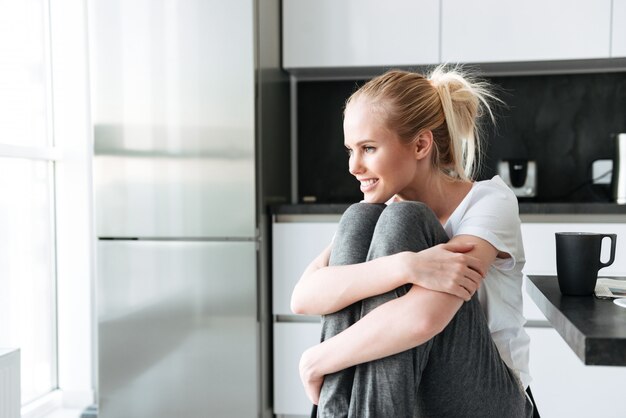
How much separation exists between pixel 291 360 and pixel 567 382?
3.07 feet

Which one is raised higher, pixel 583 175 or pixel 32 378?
pixel 583 175

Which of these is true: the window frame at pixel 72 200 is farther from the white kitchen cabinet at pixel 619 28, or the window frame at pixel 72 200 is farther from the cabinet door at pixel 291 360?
the white kitchen cabinet at pixel 619 28

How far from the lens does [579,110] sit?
2.75 meters

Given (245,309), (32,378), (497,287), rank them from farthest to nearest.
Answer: (32,378)
(245,309)
(497,287)

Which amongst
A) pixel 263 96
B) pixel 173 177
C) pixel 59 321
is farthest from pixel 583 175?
pixel 59 321

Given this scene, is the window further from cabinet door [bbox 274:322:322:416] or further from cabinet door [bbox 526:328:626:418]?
cabinet door [bbox 526:328:626:418]

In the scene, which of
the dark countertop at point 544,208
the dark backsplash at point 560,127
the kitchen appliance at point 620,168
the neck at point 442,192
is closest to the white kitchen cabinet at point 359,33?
the dark backsplash at point 560,127

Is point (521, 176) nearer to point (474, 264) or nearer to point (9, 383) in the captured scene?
point (474, 264)

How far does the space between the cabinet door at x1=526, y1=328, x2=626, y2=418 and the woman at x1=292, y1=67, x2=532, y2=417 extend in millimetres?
1039

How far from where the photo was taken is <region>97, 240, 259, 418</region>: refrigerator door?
2.26 m

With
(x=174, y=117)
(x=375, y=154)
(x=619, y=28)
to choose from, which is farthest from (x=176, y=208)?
(x=619, y=28)

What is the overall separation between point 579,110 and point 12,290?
2.30 m

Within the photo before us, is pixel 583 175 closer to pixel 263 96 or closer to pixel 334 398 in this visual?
pixel 263 96

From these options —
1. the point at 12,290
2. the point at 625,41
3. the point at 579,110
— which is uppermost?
the point at 625,41
